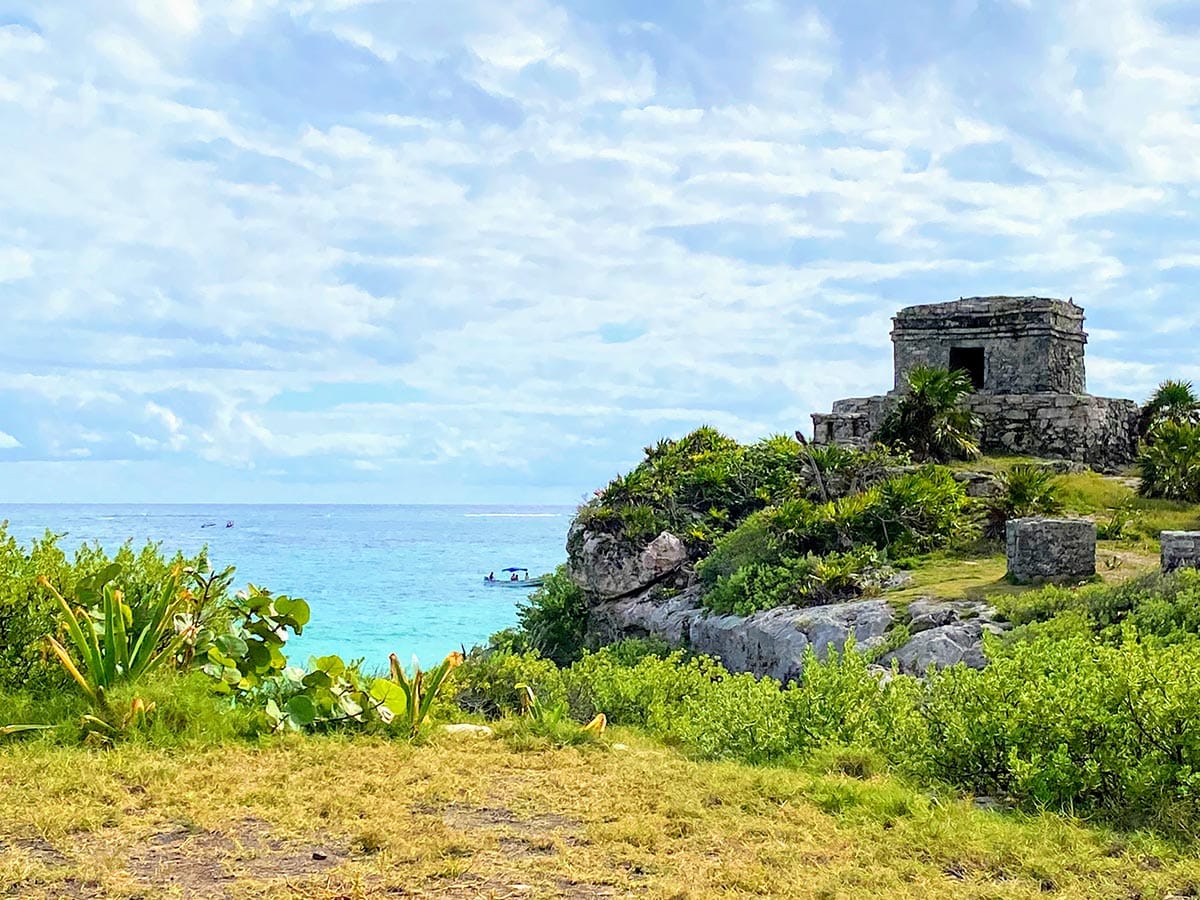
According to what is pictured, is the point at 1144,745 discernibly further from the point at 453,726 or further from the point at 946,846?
the point at 453,726

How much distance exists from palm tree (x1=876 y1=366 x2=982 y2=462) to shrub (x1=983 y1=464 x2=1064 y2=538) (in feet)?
8.18

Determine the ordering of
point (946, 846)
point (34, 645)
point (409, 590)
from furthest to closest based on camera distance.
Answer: point (409, 590) → point (34, 645) → point (946, 846)

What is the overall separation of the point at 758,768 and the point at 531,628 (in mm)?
15169

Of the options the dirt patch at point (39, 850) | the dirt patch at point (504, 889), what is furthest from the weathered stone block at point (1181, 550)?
the dirt patch at point (39, 850)

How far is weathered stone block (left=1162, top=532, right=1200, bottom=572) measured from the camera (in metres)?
11.6

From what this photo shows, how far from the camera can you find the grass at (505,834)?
13.6 ft

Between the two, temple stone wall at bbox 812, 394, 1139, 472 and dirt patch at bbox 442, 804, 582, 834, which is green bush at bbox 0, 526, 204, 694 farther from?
temple stone wall at bbox 812, 394, 1139, 472

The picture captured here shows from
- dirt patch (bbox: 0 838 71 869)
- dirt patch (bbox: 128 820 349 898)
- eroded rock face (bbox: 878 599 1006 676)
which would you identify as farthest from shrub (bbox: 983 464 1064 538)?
dirt patch (bbox: 0 838 71 869)

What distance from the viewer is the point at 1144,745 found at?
5.35 meters

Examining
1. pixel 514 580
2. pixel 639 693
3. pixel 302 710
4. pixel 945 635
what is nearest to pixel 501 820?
pixel 302 710

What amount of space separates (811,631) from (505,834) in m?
9.07

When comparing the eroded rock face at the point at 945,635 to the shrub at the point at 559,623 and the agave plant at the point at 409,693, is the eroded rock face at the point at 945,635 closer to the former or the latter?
the agave plant at the point at 409,693

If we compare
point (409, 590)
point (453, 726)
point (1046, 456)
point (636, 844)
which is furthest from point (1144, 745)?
point (409, 590)

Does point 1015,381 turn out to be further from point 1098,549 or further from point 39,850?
point 39,850
